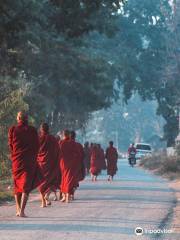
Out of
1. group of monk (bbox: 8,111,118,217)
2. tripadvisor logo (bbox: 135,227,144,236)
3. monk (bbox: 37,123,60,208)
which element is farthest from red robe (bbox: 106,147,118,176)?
tripadvisor logo (bbox: 135,227,144,236)

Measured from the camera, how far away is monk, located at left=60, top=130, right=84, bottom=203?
68.7 feet

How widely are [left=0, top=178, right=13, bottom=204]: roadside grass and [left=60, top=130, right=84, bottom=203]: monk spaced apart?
1.78m

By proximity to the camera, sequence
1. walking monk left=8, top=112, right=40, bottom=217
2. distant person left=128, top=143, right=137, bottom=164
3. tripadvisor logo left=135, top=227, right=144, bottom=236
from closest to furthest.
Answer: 1. tripadvisor logo left=135, top=227, right=144, bottom=236
2. walking monk left=8, top=112, right=40, bottom=217
3. distant person left=128, top=143, right=137, bottom=164

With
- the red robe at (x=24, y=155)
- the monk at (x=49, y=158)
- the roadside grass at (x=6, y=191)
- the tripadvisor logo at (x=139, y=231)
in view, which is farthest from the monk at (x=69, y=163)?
the tripadvisor logo at (x=139, y=231)

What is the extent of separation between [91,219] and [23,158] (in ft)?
5.93

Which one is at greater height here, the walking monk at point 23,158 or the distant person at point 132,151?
the distant person at point 132,151

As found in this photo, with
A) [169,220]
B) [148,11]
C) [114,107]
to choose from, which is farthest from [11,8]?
[114,107]

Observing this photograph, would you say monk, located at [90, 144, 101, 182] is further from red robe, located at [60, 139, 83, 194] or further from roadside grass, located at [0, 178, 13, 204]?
red robe, located at [60, 139, 83, 194]

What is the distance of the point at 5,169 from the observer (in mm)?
25406

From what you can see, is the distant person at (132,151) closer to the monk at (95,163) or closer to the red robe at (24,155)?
the monk at (95,163)

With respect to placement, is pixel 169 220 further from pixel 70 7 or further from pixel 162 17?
pixel 162 17

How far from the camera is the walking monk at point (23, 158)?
1614 cm

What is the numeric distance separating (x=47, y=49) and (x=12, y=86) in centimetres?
484

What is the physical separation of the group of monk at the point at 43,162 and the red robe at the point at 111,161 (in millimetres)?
11908
